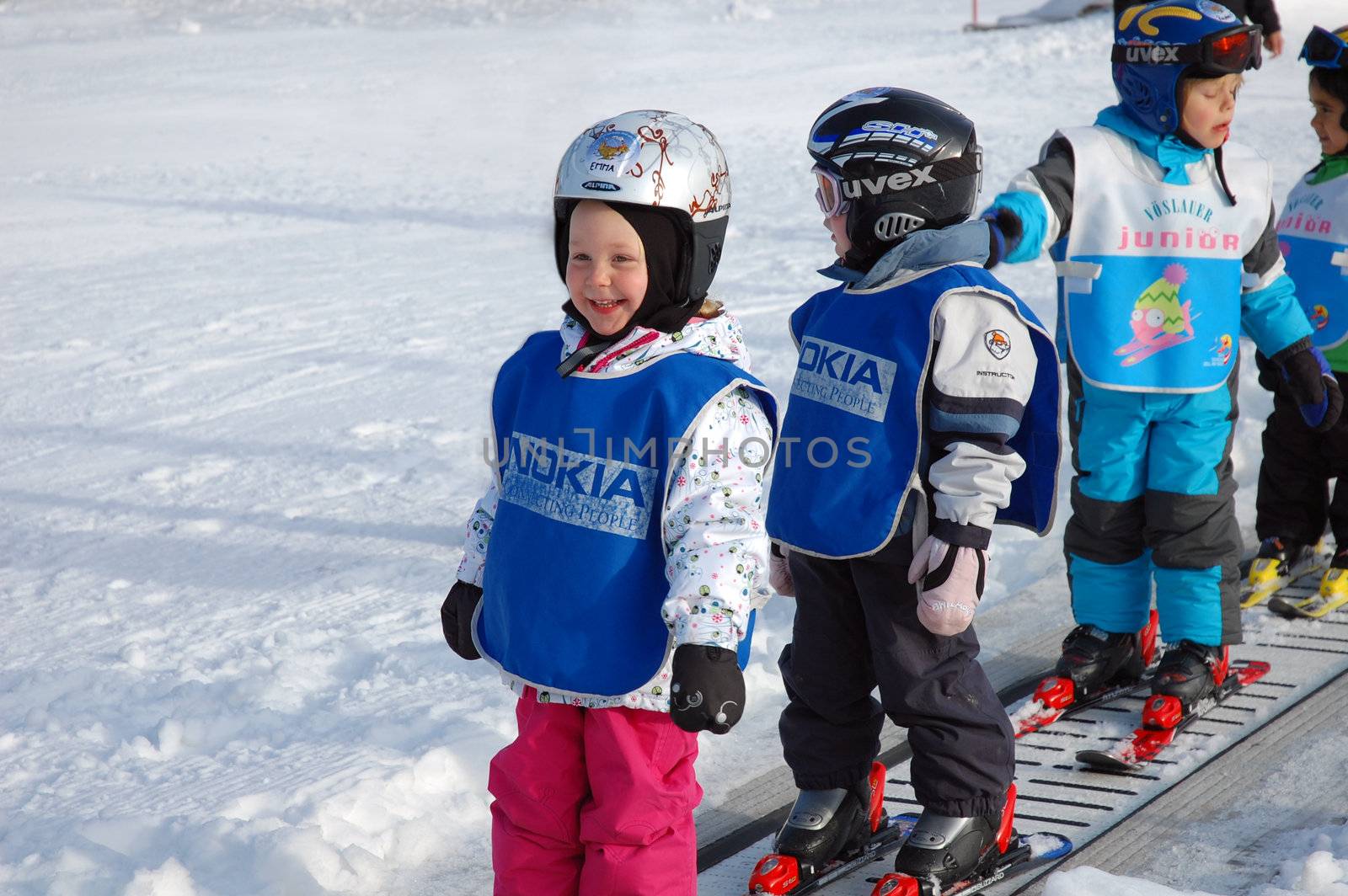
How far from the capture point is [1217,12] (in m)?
3.81

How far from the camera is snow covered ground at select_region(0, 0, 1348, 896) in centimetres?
353

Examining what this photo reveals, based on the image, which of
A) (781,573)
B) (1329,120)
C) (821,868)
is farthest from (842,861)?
(1329,120)

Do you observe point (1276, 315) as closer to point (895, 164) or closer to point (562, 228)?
point (895, 164)

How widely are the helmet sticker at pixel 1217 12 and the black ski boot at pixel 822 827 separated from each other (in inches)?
88.1

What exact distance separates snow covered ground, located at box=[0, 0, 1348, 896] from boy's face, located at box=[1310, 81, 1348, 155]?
60.1 inches

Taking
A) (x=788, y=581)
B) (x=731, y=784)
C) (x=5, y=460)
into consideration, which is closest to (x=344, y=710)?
(x=731, y=784)

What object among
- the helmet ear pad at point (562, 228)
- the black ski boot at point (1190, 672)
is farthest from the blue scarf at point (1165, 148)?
the helmet ear pad at point (562, 228)

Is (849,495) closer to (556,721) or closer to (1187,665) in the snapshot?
(556,721)

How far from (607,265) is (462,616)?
785 millimetres

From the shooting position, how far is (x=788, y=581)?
338cm

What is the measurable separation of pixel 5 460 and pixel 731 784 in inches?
167

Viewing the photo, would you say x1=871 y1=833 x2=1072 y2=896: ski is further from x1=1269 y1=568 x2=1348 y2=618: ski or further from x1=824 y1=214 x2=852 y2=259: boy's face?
x1=1269 y1=568 x2=1348 y2=618: ski

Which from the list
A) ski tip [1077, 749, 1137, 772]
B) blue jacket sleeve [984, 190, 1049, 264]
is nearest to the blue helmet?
blue jacket sleeve [984, 190, 1049, 264]

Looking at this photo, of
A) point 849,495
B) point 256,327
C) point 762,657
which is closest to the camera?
point 849,495
